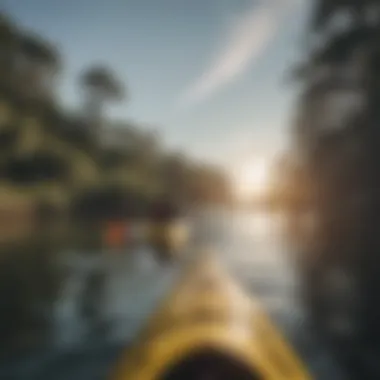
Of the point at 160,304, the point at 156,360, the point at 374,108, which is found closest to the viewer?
the point at 156,360

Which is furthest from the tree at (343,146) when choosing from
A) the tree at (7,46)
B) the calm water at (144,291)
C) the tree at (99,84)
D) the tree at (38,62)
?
the tree at (7,46)

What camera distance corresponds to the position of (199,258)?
1.92 metres

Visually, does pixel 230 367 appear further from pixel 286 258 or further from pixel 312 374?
pixel 286 258

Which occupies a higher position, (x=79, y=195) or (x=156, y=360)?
(x=79, y=195)

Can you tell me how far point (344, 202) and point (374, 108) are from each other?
351mm

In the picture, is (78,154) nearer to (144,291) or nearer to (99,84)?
(99,84)

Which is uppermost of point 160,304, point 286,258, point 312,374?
point 286,258

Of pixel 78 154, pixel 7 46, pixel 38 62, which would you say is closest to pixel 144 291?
pixel 78 154

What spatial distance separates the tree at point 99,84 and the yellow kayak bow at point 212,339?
699 millimetres

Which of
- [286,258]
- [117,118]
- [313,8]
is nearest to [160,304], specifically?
[286,258]

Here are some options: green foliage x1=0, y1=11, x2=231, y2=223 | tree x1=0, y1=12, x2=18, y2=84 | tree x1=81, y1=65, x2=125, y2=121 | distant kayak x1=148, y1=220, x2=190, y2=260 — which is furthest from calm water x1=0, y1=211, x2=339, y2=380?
tree x1=0, y1=12, x2=18, y2=84

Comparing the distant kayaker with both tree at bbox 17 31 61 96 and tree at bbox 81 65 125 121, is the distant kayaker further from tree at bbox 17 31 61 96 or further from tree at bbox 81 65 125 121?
tree at bbox 17 31 61 96

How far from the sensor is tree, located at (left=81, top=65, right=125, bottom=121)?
1.74m

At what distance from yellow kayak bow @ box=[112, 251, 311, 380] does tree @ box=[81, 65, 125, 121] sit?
0.70 m
